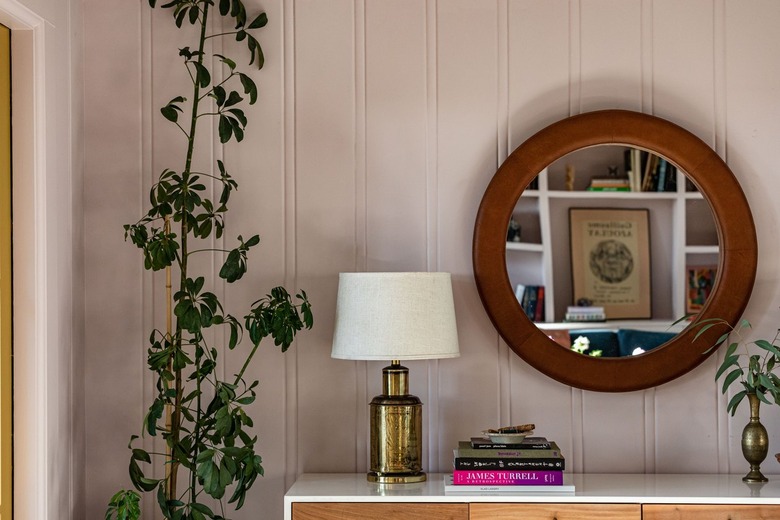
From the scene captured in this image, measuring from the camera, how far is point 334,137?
262 centimetres

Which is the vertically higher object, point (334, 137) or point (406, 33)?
point (406, 33)

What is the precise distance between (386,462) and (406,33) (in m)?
1.23

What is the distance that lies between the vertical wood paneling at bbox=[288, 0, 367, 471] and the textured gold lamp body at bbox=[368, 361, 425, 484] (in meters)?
0.23

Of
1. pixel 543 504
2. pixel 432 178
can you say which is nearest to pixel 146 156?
pixel 432 178

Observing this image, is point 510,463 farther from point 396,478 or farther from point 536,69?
point 536,69

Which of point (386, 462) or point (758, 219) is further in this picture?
point (758, 219)

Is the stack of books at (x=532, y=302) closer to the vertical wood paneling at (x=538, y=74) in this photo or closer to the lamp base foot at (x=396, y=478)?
the vertical wood paneling at (x=538, y=74)

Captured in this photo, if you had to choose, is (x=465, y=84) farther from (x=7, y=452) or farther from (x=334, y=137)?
(x=7, y=452)

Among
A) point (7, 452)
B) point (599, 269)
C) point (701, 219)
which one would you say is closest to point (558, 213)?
point (599, 269)

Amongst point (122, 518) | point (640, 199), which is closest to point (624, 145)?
point (640, 199)

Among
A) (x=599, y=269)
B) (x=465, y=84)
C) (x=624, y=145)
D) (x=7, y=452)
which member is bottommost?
(x=7, y=452)

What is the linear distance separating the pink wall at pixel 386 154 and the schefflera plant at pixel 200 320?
8 cm

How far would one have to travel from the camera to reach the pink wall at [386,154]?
2.59 m

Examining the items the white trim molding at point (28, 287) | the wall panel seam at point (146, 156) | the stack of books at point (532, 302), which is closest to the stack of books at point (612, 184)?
the stack of books at point (532, 302)
